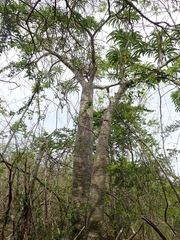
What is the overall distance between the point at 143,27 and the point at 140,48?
1047mm

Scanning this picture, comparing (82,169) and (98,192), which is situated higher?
(82,169)

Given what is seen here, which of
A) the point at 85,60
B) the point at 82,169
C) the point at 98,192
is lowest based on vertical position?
the point at 98,192

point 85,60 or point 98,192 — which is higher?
point 85,60

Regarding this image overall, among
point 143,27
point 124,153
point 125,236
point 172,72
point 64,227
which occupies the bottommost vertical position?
point 125,236

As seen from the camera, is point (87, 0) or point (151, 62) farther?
point (151, 62)

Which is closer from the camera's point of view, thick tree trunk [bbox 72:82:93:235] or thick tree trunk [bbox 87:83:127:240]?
thick tree trunk [bbox 87:83:127:240]

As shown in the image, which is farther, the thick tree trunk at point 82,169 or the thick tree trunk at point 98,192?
the thick tree trunk at point 82,169

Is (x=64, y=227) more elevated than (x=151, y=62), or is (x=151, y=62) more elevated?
(x=151, y=62)

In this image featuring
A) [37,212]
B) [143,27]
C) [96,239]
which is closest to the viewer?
[143,27]

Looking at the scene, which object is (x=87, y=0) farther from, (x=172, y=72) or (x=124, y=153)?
(x=124, y=153)

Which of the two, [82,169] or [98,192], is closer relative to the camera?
[98,192]

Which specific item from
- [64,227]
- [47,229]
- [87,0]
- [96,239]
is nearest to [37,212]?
[47,229]

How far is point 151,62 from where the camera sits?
288 centimetres

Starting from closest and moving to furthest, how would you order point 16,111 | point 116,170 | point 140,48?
point 16,111
point 140,48
point 116,170
